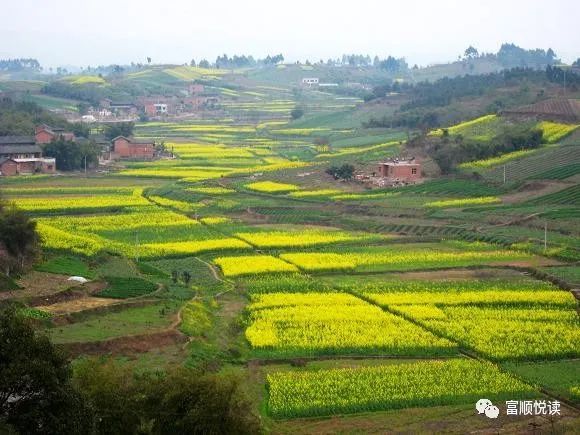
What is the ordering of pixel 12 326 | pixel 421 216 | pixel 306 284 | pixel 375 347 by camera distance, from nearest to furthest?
pixel 12 326 → pixel 375 347 → pixel 306 284 → pixel 421 216

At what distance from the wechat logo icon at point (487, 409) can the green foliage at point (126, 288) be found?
35.1 feet

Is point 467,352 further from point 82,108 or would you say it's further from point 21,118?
point 82,108

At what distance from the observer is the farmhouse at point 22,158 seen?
53.1m

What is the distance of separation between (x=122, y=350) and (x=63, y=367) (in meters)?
7.23

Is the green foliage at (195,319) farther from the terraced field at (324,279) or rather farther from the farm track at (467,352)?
the farm track at (467,352)

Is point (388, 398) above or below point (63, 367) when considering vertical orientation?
below

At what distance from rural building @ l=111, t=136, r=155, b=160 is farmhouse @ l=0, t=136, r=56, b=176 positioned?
8.91 metres

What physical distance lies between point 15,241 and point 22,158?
2866 cm

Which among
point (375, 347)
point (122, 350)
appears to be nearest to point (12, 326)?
point (122, 350)

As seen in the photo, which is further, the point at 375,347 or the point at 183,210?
the point at 183,210

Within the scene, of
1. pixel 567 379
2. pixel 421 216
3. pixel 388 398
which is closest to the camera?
pixel 388 398

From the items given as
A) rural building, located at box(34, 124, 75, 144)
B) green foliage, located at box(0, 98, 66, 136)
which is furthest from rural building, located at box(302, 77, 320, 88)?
rural building, located at box(34, 124, 75, 144)

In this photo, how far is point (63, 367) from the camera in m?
13.2

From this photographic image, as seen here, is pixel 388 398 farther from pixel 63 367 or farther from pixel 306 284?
pixel 306 284
